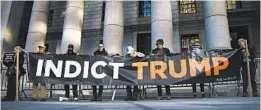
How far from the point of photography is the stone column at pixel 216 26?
46.4 ft

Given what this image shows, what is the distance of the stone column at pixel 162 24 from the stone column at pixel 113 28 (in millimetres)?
2079

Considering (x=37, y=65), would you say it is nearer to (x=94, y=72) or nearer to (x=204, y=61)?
(x=94, y=72)

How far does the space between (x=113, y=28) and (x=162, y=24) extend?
2.87m

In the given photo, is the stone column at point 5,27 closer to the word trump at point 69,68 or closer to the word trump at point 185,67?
the word trump at point 69,68

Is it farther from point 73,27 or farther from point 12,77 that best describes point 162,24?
point 12,77

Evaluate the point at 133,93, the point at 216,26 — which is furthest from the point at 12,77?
the point at 216,26

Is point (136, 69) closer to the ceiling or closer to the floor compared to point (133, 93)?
closer to the ceiling

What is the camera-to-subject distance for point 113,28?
1658 centimetres

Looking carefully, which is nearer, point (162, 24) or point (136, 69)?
point (136, 69)

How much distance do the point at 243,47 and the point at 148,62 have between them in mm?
3469

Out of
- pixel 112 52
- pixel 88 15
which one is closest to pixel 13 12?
pixel 88 15

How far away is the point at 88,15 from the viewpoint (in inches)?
982

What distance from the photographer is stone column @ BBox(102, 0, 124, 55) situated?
1620 centimetres

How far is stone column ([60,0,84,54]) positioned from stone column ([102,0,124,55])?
1.96 metres
